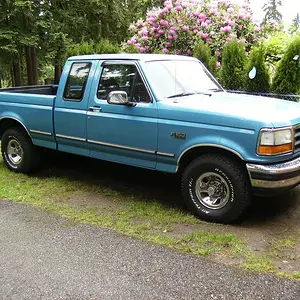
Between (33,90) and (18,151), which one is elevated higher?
(33,90)

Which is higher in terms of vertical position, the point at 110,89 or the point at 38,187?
the point at 110,89

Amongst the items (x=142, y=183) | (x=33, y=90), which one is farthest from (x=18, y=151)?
(x=142, y=183)

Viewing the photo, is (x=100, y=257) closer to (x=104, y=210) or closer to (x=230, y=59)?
(x=104, y=210)

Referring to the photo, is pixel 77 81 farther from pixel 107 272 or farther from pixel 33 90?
pixel 107 272

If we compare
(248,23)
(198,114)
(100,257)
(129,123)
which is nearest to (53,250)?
(100,257)

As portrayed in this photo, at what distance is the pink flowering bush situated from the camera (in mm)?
9789

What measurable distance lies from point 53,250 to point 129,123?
184 centimetres

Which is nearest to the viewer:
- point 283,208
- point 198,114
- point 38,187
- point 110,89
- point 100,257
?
point 100,257

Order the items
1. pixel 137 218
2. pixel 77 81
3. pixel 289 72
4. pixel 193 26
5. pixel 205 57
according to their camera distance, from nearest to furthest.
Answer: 1. pixel 137 218
2. pixel 77 81
3. pixel 289 72
4. pixel 205 57
5. pixel 193 26

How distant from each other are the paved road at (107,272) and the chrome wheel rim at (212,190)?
0.92 metres

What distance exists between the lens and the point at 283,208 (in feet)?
15.5

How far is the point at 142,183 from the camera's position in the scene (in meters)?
5.89

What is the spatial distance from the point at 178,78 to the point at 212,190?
165cm

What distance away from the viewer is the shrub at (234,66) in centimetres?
795
